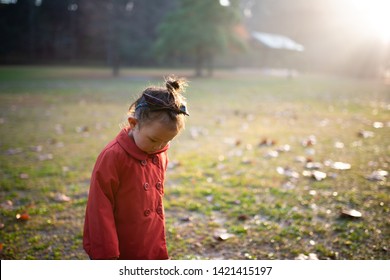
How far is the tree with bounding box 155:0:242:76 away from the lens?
20.5 meters

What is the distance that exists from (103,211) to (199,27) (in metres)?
20.3

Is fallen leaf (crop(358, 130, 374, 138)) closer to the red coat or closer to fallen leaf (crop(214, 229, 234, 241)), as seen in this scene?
fallen leaf (crop(214, 229, 234, 241))

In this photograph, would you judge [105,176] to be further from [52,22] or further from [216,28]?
[52,22]

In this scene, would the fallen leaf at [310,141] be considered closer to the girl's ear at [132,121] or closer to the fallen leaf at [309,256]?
the fallen leaf at [309,256]

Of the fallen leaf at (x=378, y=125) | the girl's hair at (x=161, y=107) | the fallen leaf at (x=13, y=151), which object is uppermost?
the girl's hair at (x=161, y=107)

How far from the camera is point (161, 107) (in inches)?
61.0

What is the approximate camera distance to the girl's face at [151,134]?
5.15 ft

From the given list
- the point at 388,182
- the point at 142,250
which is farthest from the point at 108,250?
the point at 388,182

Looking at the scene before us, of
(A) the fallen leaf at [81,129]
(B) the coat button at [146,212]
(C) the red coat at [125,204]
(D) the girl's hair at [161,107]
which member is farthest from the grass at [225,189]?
(B) the coat button at [146,212]

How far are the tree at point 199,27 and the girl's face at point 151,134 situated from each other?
19710 millimetres

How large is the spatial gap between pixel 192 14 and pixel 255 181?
19.5 m

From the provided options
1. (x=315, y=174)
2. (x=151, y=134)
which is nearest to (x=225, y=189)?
(x=315, y=174)

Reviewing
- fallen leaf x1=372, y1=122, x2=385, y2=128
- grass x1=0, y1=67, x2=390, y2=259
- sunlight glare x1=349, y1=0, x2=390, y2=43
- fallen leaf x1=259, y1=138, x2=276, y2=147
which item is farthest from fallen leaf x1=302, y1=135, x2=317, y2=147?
sunlight glare x1=349, y1=0, x2=390, y2=43
